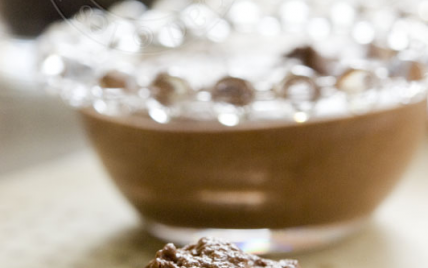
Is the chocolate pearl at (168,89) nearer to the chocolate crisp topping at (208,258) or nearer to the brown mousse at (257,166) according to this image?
the brown mousse at (257,166)

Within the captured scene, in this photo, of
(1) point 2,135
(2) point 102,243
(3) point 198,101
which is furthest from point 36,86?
(3) point 198,101

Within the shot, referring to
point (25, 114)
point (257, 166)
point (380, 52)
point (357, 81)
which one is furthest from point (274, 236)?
point (25, 114)

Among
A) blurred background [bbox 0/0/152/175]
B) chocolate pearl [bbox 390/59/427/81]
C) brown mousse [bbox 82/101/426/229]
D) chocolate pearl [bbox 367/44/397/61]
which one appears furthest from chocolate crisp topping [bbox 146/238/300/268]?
blurred background [bbox 0/0/152/175]

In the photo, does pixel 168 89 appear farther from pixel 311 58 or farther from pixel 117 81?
pixel 311 58

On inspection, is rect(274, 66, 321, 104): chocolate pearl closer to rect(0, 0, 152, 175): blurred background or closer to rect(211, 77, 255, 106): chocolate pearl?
rect(211, 77, 255, 106): chocolate pearl

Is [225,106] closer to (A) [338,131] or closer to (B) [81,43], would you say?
(A) [338,131]

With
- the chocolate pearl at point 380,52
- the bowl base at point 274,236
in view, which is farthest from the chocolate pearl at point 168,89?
the chocolate pearl at point 380,52
